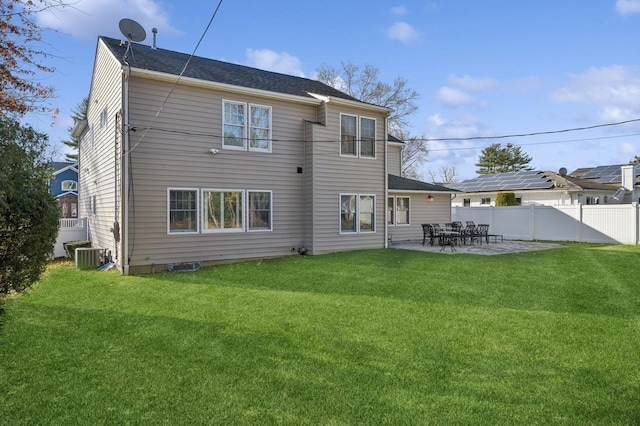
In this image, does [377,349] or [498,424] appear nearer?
[498,424]

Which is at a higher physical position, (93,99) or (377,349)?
(93,99)

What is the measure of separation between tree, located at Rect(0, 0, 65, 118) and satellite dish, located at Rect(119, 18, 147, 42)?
7.44 feet

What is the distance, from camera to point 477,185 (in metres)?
28.4

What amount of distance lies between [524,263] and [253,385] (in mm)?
9915

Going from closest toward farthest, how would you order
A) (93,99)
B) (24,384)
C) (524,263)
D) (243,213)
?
(24,384) → (524,263) → (243,213) → (93,99)

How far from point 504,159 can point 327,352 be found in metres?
50.6

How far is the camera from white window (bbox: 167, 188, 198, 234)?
35.8 feet

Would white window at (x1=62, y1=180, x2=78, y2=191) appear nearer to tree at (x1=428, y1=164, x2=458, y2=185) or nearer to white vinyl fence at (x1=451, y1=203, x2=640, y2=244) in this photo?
white vinyl fence at (x1=451, y1=203, x2=640, y2=244)

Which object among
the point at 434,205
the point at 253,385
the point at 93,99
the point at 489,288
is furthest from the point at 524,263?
the point at 93,99

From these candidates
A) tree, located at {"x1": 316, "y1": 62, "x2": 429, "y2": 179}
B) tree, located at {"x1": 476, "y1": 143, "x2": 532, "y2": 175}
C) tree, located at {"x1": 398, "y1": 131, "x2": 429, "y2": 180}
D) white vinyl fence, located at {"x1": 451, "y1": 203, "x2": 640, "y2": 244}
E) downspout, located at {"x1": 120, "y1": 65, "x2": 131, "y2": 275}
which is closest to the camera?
downspout, located at {"x1": 120, "y1": 65, "x2": 131, "y2": 275}

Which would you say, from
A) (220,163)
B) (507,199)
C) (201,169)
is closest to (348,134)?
(220,163)

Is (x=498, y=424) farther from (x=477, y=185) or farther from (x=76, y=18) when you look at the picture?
(x=477, y=185)

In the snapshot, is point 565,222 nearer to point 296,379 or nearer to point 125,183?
point 125,183

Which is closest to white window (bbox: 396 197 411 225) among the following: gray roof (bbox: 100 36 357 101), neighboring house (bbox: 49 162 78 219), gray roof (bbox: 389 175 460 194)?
gray roof (bbox: 389 175 460 194)
